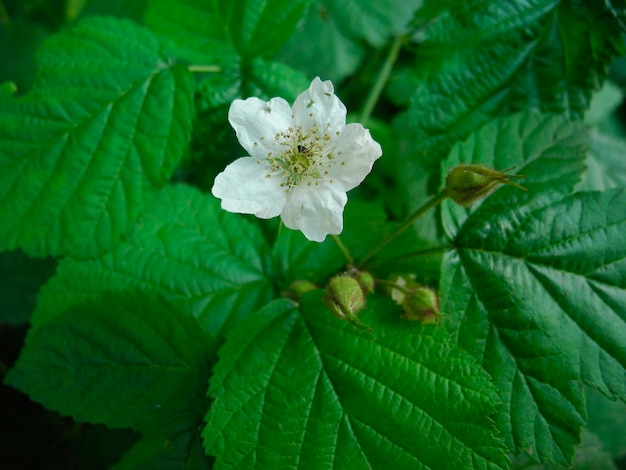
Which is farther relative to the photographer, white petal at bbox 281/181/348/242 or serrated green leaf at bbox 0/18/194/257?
serrated green leaf at bbox 0/18/194/257

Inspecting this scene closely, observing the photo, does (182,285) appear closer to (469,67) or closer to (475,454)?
(475,454)

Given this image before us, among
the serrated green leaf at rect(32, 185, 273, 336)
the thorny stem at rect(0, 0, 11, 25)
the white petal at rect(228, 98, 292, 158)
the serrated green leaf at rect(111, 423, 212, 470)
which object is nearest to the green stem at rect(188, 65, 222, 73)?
the serrated green leaf at rect(32, 185, 273, 336)

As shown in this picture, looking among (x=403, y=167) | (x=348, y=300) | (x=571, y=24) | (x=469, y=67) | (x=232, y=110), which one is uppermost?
(x=571, y=24)

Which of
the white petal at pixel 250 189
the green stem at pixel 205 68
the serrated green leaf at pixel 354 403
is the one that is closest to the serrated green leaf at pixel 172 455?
the serrated green leaf at pixel 354 403

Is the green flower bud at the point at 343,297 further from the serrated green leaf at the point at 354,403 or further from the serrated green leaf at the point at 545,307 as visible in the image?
the serrated green leaf at the point at 545,307

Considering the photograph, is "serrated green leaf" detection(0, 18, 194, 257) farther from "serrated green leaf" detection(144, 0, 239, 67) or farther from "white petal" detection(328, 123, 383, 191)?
"white petal" detection(328, 123, 383, 191)

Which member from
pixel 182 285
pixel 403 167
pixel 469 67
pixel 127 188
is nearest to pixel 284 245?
pixel 182 285
